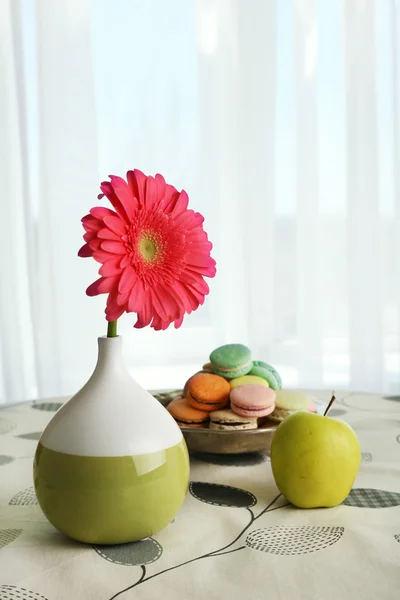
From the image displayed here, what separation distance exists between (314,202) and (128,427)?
2.20 m

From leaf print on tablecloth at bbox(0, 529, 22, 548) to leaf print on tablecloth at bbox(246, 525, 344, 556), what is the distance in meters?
0.23

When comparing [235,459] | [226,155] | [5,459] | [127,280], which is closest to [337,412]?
[235,459]

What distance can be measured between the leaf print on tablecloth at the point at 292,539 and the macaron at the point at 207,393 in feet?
0.90

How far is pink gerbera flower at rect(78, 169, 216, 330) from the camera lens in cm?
61

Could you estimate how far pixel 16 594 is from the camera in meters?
0.54

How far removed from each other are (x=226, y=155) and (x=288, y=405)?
1.94 m

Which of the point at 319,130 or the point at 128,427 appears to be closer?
the point at 128,427

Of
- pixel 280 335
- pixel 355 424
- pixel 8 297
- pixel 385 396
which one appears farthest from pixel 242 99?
pixel 355 424

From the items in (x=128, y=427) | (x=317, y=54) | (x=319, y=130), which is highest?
(x=317, y=54)

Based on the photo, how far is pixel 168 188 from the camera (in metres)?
0.65

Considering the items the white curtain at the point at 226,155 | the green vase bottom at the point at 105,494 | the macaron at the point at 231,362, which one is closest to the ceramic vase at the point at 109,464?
the green vase bottom at the point at 105,494

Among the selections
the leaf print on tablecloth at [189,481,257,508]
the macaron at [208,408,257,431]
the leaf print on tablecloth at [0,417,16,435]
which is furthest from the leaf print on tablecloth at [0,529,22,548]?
the leaf print on tablecloth at [0,417,16,435]

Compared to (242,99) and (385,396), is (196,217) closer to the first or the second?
(385,396)

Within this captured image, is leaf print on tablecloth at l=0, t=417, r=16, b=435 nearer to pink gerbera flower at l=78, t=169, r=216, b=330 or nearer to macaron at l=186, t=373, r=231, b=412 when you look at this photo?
macaron at l=186, t=373, r=231, b=412
